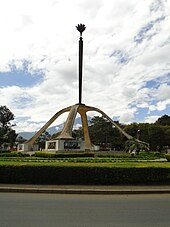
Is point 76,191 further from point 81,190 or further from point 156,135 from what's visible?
point 156,135

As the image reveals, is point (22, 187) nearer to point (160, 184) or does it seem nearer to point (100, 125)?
point (160, 184)

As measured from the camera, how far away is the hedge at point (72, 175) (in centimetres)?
1384

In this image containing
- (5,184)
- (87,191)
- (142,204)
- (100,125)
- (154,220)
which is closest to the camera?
(154,220)

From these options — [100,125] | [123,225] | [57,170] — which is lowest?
[123,225]

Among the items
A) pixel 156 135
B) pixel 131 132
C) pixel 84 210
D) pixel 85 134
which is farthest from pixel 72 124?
pixel 84 210

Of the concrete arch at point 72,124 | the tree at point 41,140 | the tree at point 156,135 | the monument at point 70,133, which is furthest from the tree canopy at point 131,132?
the monument at point 70,133

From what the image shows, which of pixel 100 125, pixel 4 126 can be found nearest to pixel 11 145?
pixel 4 126

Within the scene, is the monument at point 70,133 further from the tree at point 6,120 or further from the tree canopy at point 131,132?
the tree at point 6,120

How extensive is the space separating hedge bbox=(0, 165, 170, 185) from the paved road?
2262 mm

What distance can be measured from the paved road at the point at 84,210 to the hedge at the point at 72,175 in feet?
7.42

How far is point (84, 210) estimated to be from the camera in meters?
8.58

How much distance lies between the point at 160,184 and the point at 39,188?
5001 mm

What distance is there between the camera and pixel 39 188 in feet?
40.9

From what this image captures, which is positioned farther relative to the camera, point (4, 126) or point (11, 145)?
point (4, 126)
